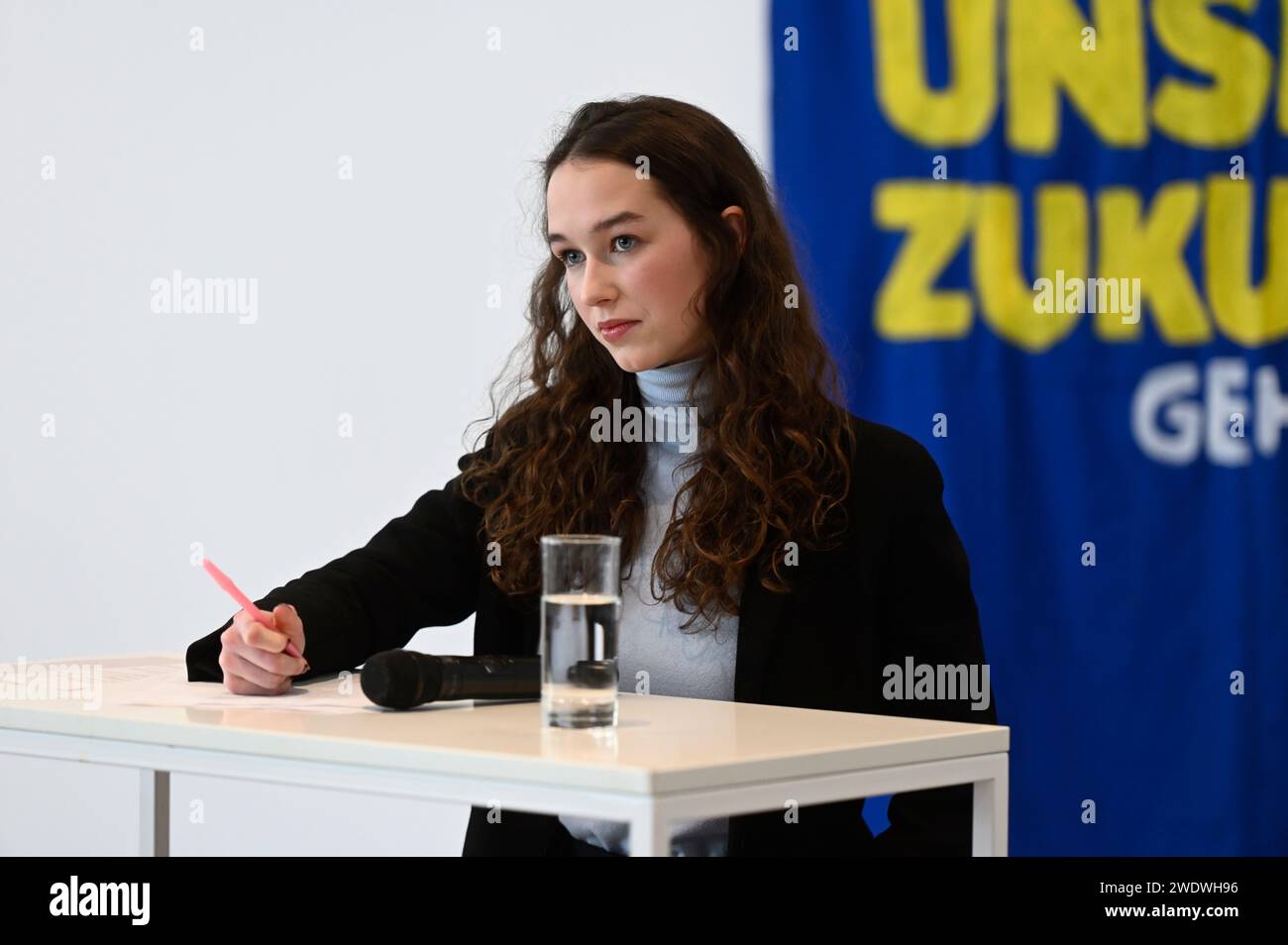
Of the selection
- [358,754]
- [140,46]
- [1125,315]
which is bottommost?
[358,754]

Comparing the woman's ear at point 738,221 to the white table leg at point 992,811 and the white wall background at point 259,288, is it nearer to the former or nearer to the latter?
the white table leg at point 992,811

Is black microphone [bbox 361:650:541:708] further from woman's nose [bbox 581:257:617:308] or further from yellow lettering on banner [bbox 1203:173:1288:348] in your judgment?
yellow lettering on banner [bbox 1203:173:1288:348]

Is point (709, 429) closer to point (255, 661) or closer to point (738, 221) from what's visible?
point (738, 221)

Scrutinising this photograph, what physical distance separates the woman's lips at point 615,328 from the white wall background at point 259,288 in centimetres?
115

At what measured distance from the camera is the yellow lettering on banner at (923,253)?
2.65 m

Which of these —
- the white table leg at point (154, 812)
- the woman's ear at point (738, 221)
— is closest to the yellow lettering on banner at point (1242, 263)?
the woman's ear at point (738, 221)

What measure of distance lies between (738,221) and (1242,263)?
3.44 ft

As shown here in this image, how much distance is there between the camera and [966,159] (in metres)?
2.64

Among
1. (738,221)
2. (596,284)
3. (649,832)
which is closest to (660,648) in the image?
(596,284)

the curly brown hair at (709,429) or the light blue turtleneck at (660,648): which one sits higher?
the curly brown hair at (709,429)

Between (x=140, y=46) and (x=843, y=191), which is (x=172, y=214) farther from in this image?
(x=843, y=191)

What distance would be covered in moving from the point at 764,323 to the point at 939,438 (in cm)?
81

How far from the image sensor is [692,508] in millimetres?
1801
